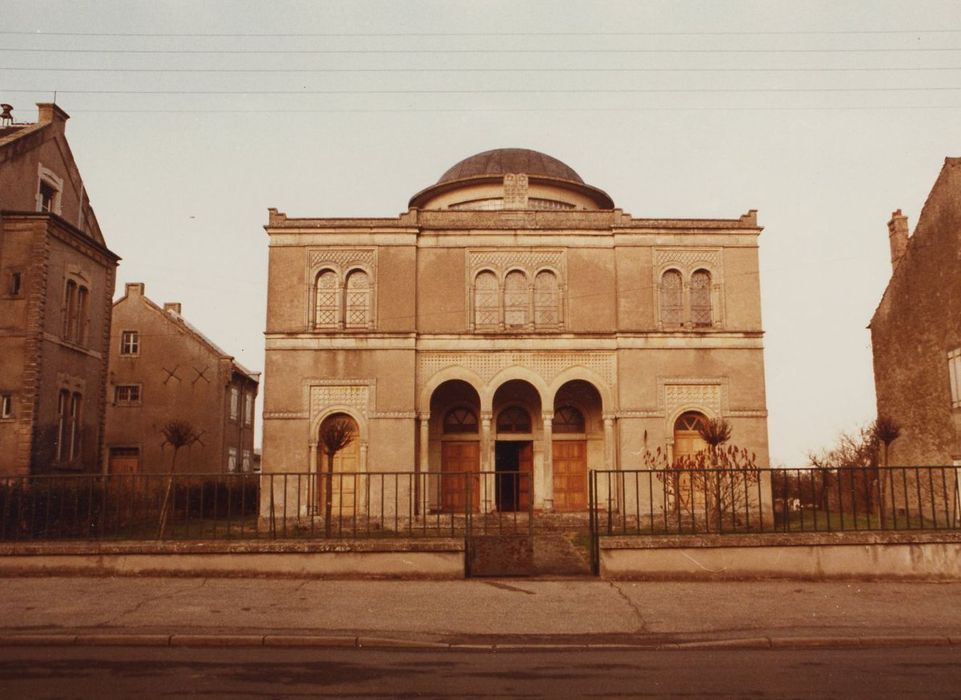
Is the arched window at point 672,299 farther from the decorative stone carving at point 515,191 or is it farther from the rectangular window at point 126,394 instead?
the rectangular window at point 126,394

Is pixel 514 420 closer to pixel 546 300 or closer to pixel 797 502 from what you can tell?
pixel 546 300

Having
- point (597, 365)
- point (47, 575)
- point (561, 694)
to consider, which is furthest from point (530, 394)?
point (561, 694)

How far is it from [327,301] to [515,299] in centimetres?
580

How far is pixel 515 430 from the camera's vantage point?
28219 mm

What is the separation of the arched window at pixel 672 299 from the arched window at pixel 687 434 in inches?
113

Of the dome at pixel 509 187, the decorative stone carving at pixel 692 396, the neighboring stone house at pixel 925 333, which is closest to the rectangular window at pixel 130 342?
the dome at pixel 509 187

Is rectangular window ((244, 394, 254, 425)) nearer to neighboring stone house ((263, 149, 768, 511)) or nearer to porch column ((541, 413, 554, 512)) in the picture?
neighboring stone house ((263, 149, 768, 511))

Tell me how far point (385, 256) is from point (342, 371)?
12.4ft

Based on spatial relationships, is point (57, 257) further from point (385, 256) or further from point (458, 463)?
point (458, 463)

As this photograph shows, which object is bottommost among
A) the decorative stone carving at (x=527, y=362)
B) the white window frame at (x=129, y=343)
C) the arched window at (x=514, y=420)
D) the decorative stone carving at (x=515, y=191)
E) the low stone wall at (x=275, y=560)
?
the low stone wall at (x=275, y=560)

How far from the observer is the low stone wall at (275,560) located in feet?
43.8

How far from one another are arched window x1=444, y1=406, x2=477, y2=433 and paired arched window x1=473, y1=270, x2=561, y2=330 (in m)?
3.34

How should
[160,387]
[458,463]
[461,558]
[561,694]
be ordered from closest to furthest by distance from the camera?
Answer: 1. [561,694]
2. [461,558]
3. [458,463]
4. [160,387]

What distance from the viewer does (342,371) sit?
1013 inches
